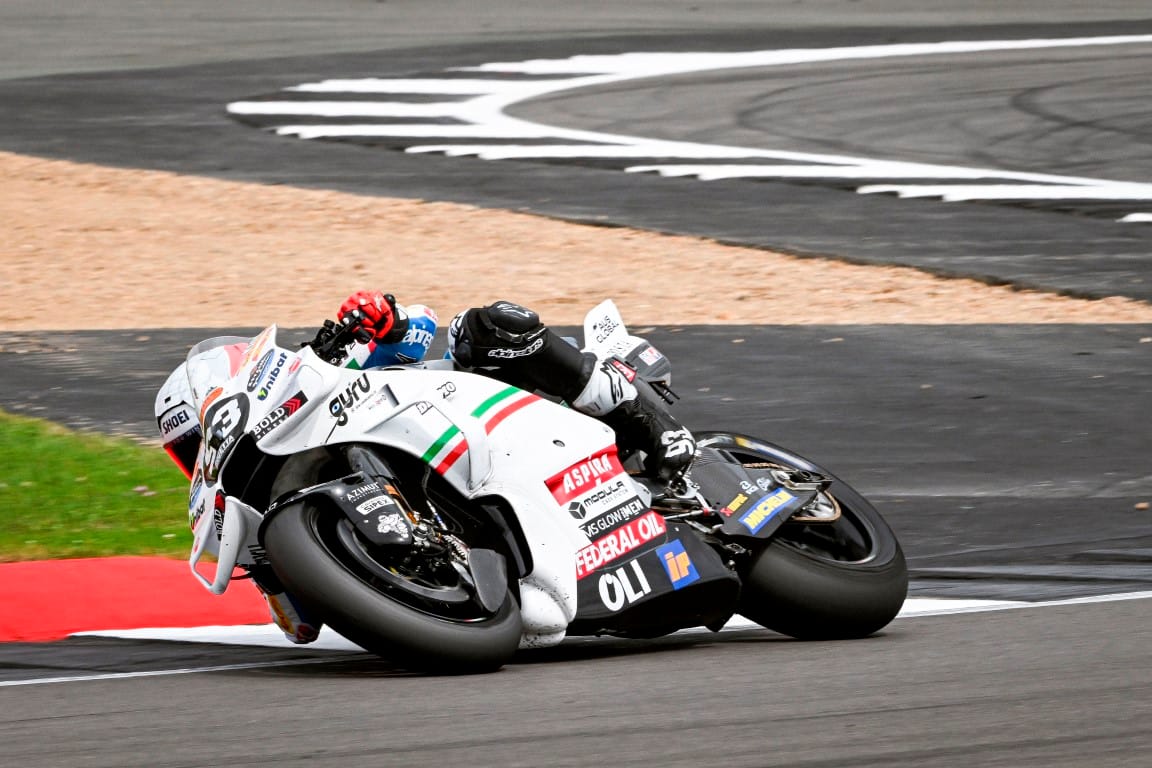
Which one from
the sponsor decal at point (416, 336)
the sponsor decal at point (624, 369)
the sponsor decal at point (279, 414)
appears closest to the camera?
the sponsor decal at point (279, 414)

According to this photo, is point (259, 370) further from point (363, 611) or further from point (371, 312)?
point (363, 611)

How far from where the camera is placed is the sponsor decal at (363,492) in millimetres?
5969

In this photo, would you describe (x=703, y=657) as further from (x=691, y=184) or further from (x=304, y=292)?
(x=691, y=184)

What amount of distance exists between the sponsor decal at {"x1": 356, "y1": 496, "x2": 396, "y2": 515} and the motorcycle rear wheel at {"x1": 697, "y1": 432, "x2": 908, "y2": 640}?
1.38 meters

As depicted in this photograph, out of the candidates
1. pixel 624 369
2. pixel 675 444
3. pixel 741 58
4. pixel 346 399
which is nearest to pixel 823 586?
pixel 675 444

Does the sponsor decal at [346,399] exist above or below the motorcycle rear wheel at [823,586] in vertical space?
above

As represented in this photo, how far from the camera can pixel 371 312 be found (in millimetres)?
6441

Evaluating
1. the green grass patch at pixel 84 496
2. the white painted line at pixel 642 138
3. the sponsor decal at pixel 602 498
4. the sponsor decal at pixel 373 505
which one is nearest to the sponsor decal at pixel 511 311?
the sponsor decal at pixel 602 498

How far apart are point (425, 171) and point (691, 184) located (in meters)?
2.74

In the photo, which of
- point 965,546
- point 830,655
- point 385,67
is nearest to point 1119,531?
point 965,546

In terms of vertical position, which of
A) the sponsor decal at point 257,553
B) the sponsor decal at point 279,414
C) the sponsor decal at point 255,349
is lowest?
the sponsor decal at point 257,553

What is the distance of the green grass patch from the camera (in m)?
8.64

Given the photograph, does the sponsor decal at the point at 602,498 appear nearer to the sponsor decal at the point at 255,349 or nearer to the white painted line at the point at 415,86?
the sponsor decal at the point at 255,349

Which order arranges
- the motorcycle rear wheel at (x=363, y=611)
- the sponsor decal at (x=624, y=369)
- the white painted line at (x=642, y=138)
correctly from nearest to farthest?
the motorcycle rear wheel at (x=363, y=611)
the sponsor decal at (x=624, y=369)
the white painted line at (x=642, y=138)
